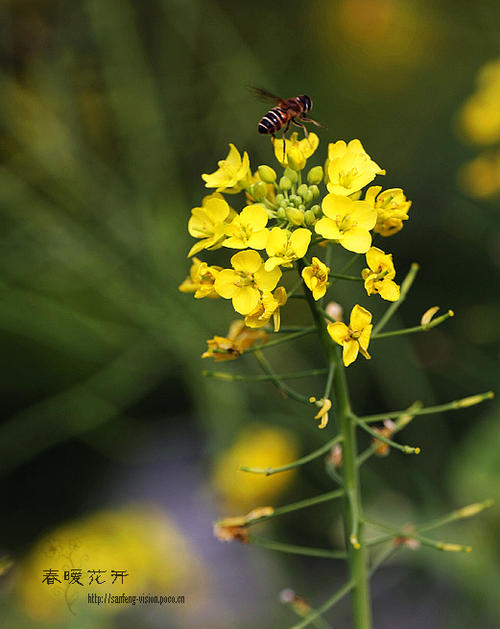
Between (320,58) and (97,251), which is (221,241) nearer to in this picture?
(97,251)

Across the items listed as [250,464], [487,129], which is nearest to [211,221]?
[250,464]

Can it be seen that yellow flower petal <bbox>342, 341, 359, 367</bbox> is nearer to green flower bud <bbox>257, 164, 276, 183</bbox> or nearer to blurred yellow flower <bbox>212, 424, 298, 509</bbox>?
green flower bud <bbox>257, 164, 276, 183</bbox>

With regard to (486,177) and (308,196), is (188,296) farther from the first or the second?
(308,196)

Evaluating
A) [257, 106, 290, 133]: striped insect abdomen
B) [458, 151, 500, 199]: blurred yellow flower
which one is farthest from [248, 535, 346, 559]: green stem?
[458, 151, 500, 199]: blurred yellow flower

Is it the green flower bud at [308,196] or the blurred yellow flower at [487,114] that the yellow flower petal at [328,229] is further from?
the blurred yellow flower at [487,114]

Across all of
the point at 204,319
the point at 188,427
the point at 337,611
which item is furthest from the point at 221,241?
the point at 188,427
